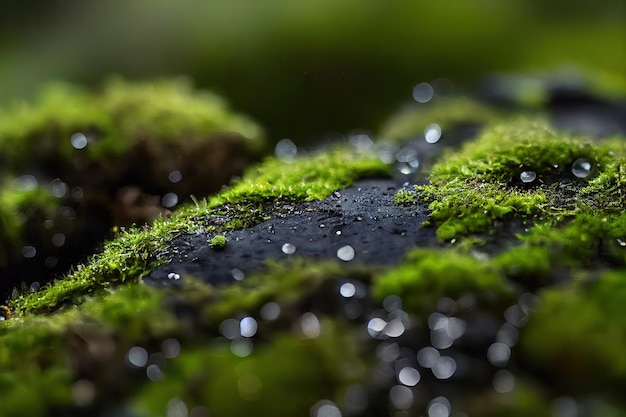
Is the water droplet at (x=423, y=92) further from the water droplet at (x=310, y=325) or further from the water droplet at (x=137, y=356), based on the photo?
the water droplet at (x=137, y=356)

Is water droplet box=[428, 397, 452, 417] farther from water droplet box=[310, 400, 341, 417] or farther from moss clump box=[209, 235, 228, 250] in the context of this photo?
moss clump box=[209, 235, 228, 250]

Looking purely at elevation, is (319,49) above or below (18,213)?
above

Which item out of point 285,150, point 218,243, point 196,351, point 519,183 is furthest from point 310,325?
point 285,150

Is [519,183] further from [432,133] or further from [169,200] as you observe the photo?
[169,200]

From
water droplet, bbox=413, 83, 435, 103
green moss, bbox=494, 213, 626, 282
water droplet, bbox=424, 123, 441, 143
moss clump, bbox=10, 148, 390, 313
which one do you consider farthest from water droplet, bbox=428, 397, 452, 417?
water droplet, bbox=413, 83, 435, 103

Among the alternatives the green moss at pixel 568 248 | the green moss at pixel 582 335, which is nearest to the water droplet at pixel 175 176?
the green moss at pixel 568 248
